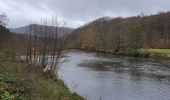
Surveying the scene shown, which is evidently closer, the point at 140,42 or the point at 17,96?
the point at 17,96

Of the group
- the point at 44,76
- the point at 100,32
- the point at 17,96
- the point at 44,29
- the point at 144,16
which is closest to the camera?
the point at 17,96

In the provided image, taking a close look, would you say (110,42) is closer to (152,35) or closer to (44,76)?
(152,35)

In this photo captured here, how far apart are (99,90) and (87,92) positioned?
1.55m

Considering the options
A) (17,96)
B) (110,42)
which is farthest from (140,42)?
(17,96)

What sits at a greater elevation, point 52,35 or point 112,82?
point 52,35

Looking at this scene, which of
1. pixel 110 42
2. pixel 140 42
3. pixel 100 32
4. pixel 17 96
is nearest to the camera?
pixel 17 96

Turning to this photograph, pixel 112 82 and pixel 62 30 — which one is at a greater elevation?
pixel 62 30

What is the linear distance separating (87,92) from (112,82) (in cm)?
648

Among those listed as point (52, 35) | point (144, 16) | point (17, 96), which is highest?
point (144, 16)

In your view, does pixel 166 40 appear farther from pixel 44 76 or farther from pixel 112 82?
pixel 44 76

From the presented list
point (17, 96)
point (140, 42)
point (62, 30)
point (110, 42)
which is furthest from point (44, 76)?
point (110, 42)

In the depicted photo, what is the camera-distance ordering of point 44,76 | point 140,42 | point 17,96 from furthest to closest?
point 140,42 < point 44,76 < point 17,96

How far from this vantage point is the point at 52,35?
90.1ft

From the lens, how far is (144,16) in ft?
482
